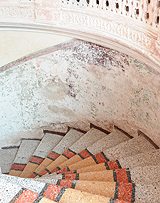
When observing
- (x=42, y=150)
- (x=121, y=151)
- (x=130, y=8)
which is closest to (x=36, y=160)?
(x=42, y=150)

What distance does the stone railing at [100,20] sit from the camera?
10.5ft

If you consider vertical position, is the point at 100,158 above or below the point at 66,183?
above

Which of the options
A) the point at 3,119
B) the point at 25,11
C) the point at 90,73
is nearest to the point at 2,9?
the point at 25,11

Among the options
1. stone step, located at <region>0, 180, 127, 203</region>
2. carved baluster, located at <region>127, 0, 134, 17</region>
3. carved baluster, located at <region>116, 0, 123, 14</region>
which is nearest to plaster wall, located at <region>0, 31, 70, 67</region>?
carved baluster, located at <region>116, 0, 123, 14</region>

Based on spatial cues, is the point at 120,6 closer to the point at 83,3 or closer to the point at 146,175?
the point at 83,3

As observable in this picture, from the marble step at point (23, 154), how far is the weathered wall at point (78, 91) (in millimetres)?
137

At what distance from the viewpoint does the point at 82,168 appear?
4195 millimetres

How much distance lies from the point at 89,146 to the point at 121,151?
0.46 metres

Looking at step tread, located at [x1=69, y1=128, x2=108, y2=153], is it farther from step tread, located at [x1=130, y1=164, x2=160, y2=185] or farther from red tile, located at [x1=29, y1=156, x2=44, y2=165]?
step tread, located at [x1=130, y1=164, x2=160, y2=185]

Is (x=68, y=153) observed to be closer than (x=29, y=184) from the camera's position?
No

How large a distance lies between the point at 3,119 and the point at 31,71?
29.7 inches

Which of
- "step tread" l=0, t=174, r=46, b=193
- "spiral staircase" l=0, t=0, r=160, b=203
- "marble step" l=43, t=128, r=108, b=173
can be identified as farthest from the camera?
"marble step" l=43, t=128, r=108, b=173

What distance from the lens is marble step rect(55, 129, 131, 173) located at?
14.7ft

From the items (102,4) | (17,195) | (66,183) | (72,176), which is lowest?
(17,195)
